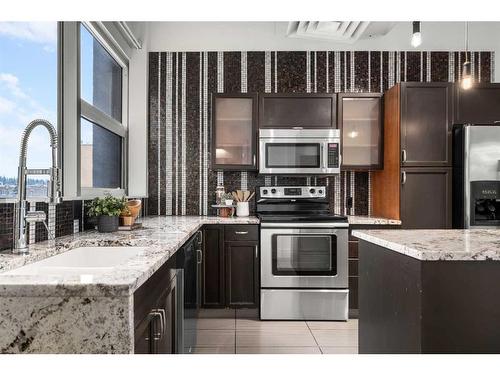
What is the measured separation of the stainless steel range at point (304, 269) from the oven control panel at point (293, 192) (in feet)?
1.88

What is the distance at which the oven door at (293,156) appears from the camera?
3.61m

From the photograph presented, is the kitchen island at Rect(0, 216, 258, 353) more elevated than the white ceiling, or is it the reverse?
the white ceiling

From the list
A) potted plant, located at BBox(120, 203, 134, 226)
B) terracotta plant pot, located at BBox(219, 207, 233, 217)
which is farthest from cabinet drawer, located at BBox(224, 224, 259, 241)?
potted plant, located at BBox(120, 203, 134, 226)

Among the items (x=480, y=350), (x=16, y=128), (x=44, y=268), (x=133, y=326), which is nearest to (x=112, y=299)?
(x=133, y=326)

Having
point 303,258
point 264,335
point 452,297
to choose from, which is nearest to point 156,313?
point 452,297

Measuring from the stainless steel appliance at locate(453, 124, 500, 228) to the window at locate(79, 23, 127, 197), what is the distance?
9.89 feet

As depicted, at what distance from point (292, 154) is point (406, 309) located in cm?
228

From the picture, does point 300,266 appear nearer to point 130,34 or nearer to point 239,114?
point 239,114

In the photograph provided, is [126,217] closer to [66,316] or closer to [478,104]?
[66,316]

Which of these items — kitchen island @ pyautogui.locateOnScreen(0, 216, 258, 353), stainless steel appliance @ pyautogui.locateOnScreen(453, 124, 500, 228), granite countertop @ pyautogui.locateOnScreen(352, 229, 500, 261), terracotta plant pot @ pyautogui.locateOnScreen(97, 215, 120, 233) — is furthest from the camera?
stainless steel appliance @ pyautogui.locateOnScreen(453, 124, 500, 228)

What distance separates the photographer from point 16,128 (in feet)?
6.64

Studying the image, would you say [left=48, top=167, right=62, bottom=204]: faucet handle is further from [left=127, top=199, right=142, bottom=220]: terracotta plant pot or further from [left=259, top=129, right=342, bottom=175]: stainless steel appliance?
[left=259, top=129, right=342, bottom=175]: stainless steel appliance

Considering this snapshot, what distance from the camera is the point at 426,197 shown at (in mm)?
3398

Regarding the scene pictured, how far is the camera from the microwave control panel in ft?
11.8
